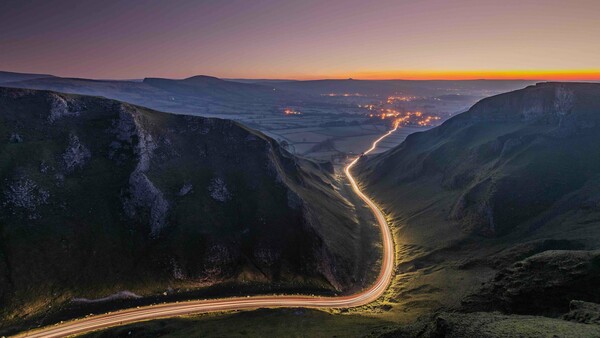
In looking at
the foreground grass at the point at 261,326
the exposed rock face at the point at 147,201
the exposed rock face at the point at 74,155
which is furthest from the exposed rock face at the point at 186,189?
the foreground grass at the point at 261,326

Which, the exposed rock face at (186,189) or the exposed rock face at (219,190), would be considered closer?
the exposed rock face at (186,189)

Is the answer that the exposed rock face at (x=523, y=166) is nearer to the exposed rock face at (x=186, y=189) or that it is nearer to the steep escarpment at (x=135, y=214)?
the steep escarpment at (x=135, y=214)

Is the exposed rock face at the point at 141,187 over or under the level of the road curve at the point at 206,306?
over

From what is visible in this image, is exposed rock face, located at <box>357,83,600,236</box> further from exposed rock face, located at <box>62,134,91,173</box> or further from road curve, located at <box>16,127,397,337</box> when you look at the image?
exposed rock face, located at <box>62,134,91,173</box>

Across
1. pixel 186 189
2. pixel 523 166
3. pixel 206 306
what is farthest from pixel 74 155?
pixel 523 166

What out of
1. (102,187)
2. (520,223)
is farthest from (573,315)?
(102,187)

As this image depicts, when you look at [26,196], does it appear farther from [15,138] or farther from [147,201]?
[147,201]

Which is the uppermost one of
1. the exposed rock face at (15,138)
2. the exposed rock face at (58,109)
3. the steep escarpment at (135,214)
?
the exposed rock face at (58,109)
